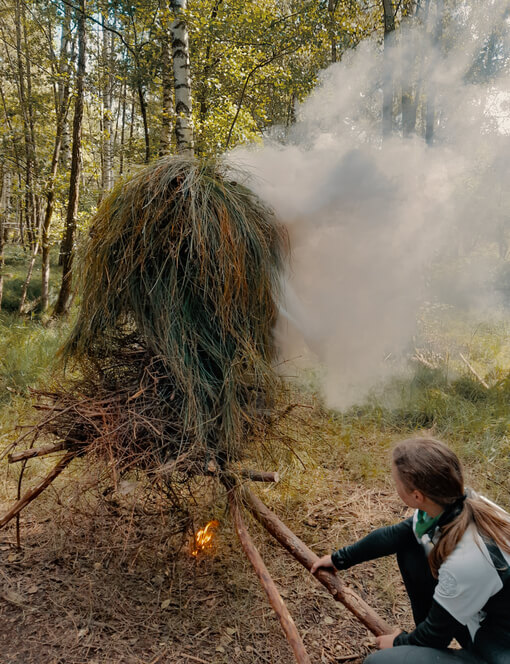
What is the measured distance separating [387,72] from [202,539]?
755 cm

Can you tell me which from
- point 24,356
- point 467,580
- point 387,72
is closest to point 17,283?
point 24,356

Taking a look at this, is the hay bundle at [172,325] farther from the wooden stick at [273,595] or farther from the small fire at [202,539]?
the small fire at [202,539]

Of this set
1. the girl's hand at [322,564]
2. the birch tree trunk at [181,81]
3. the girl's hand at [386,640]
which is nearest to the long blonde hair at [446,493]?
the girl's hand at [386,640]

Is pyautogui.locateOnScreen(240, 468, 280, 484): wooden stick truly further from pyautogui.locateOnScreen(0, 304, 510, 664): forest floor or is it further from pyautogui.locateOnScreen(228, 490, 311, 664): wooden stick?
pyautogui.locateOnScreen(0, 304, 510, 664): forest floor

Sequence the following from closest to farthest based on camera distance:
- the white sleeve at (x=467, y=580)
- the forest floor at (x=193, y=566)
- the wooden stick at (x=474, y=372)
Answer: the white sleeve at (x=467, y=580)
the forest floor at (x=193, y=566)
the wooden stick at (x=474, y=372)

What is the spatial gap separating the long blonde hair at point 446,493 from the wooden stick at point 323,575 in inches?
14.9

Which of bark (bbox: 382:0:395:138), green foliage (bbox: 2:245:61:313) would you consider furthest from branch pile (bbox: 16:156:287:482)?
green foliage (bbox: 2:245:61:313)

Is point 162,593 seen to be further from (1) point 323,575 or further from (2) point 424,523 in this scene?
(2) point 424,523

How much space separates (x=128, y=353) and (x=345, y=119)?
21.7ft

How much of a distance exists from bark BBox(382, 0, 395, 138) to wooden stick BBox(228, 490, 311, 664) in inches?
233

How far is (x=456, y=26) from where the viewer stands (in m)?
8.99

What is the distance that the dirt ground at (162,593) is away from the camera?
2105 millimetres

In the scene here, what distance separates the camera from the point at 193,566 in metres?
2.67

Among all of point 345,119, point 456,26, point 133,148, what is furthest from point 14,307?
point 456,26
